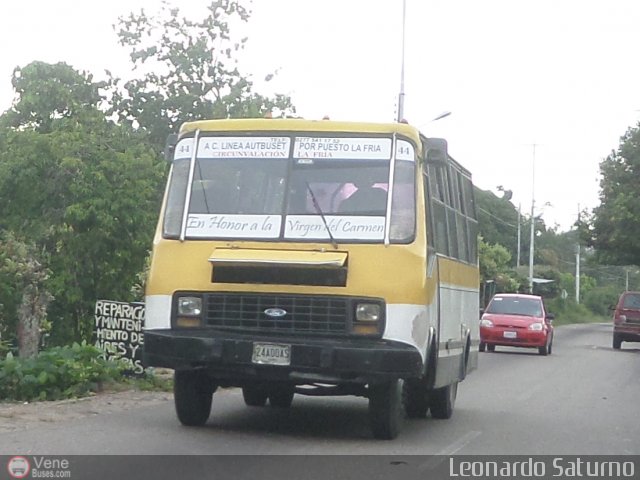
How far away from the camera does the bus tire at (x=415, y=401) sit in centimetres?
1281

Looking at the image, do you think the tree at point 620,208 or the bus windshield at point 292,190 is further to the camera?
the tree at point 620,208

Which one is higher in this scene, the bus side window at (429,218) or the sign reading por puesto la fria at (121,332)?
the bus side window at (429,218)

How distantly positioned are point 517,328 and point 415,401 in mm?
17559

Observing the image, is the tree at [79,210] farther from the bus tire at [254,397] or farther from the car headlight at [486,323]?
the car headlight at [486,323]

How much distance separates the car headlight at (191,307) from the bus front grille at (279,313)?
8 centimetres

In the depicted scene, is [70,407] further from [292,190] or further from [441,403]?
[441,403]

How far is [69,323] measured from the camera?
879 inches

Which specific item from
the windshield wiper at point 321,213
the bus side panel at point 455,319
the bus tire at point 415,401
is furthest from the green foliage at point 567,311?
the windshield wiper at point 321,213

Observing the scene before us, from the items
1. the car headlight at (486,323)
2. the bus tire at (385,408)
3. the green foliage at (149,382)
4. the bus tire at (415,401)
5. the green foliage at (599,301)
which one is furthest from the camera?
the green foliage at (599,301)

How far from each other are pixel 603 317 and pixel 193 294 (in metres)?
86.4

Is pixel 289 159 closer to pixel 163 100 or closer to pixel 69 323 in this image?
pixel 69 323

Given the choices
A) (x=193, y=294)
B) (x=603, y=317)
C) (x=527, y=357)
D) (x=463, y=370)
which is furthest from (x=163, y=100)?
(x=603, y=317)

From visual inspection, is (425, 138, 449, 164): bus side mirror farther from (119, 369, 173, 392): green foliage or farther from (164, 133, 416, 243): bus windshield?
(119, 369, 173, 392): green foliage

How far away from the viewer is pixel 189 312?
1048cm
